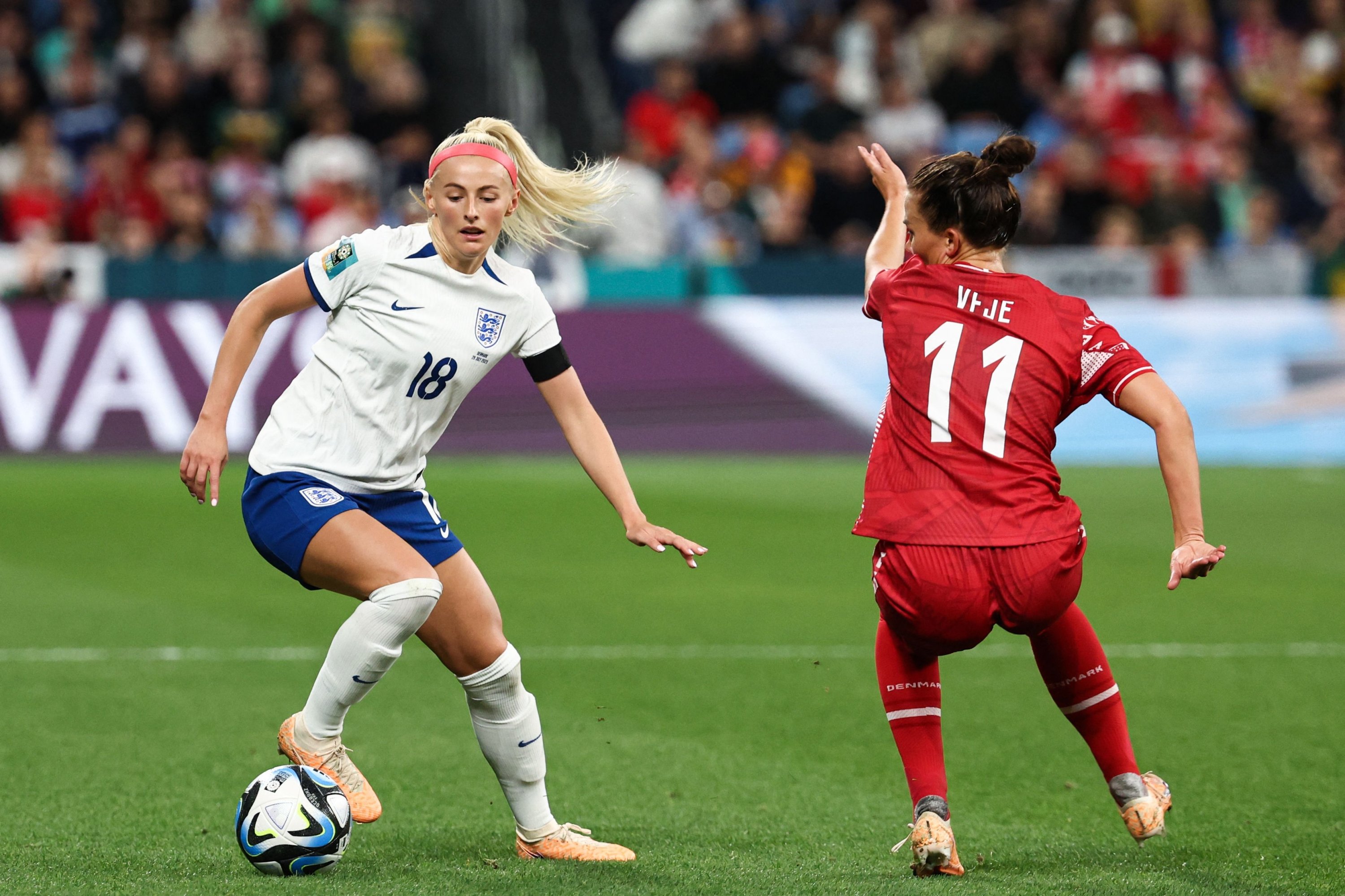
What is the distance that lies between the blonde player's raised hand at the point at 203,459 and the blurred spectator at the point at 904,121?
1326cm

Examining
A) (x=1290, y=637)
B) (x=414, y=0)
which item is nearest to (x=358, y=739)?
(x=1290, y=637)

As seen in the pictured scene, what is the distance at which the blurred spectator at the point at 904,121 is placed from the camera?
674 inches

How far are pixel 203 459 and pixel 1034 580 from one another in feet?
6.74

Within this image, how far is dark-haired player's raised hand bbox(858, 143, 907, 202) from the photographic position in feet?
15.0

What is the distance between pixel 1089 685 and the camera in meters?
4.44

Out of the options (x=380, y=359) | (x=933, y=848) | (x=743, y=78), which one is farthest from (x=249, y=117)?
(x=933, y=848)

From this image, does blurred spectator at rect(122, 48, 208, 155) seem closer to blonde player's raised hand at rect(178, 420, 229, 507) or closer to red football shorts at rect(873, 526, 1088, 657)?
blonde player's raised hand at rect(178, 420, 229, 507)

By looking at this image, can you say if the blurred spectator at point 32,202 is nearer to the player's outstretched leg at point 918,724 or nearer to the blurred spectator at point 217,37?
the blurred spectator at point 217,37

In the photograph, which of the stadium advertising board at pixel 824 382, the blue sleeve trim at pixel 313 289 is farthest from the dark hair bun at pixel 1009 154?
the stadium advertising board at pixel 824 382

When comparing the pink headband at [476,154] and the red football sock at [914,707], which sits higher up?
the pink headband at [476,154]

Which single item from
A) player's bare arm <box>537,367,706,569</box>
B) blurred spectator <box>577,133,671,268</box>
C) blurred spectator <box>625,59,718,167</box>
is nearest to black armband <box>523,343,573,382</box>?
player's bare arm <box>537,367,706,569</box>

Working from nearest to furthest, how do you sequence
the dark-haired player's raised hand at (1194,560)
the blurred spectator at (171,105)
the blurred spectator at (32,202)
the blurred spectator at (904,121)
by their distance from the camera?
1. the dark-haired player's raised hand at (1194,560)
2. the blurred spectator at (32,202)
3. the blurred spectator at (171,105)
4. the blurred spectator at (904,121)

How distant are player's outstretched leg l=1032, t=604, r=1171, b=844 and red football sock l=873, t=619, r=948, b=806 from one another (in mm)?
303

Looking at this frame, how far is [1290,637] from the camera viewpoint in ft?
25.7
